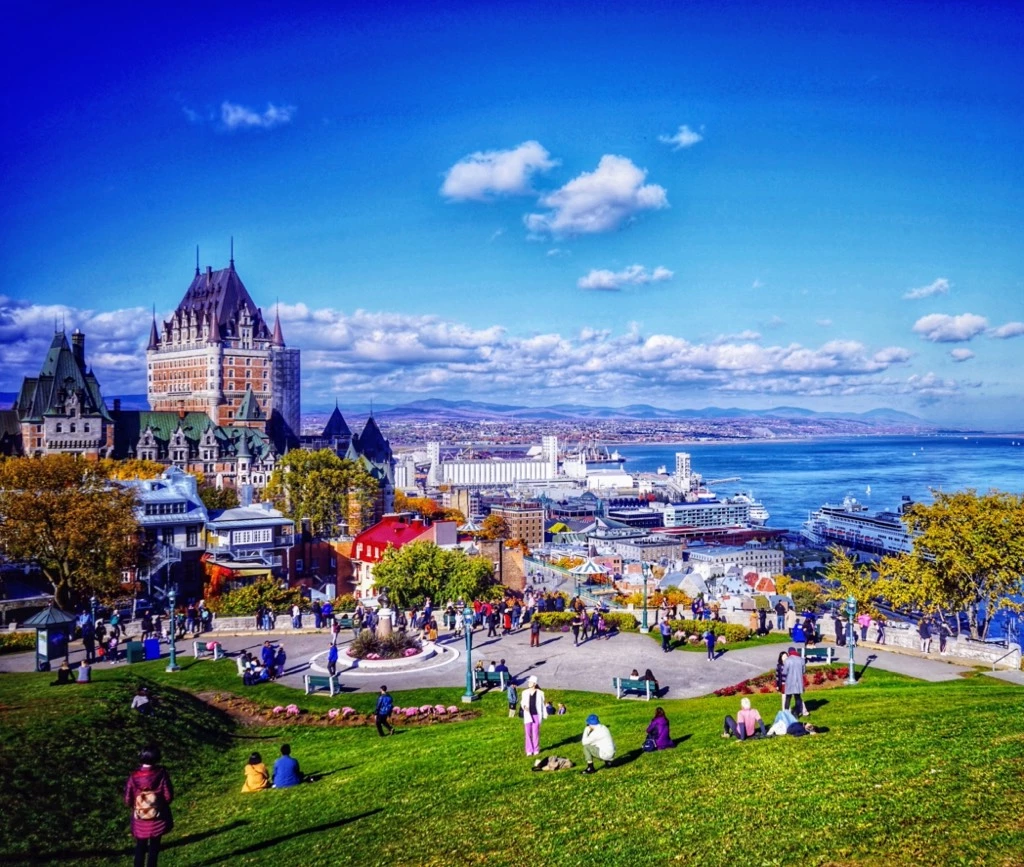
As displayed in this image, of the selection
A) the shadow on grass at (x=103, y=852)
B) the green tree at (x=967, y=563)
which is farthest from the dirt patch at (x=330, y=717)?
the green tree at (x=967, y=563)

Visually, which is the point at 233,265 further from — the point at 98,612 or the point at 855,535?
the point at 855,535

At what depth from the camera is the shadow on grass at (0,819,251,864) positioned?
12.6 meters

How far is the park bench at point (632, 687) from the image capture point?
22.2 meters

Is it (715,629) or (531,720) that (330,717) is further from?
(715,629)

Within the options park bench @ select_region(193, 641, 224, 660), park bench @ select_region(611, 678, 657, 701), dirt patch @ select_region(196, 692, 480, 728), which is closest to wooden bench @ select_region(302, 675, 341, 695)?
dirt patch @ select_region(196, 692, 480, 728)

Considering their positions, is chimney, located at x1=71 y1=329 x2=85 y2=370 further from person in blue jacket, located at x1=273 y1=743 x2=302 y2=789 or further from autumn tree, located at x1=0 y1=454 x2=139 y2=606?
person in blue jacket, located at x1=273 y1=743 x2=302 y2=789

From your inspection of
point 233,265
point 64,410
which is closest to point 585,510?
point 233,265

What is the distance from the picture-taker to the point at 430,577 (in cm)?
3684

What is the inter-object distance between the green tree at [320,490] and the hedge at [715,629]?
37082mm

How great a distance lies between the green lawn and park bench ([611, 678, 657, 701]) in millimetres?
2106

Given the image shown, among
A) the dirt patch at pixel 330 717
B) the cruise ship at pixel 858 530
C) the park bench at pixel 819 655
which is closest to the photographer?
the dirt patch at pixel 330 717

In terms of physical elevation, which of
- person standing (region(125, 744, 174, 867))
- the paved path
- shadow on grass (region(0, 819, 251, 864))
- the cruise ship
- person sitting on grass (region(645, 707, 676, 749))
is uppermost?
person standing (region(125, 744, 174, 867))

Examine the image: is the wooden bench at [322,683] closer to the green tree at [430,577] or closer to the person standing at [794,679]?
the person standing at [794,679]

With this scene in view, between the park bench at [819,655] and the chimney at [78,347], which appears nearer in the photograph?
the park bench at [819,655]
